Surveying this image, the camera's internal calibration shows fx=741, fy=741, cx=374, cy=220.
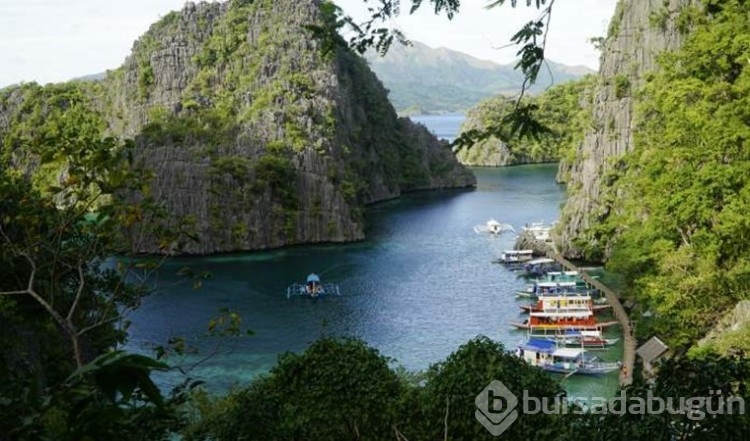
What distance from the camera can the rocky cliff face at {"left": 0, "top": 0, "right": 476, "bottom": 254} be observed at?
63.5m

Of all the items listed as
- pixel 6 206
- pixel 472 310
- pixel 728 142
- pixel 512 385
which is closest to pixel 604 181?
pixel 472 310

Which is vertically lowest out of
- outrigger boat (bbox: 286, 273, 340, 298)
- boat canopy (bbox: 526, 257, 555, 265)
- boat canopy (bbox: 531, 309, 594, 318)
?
boat canopy (bbox: 531, 309, 594, 318)

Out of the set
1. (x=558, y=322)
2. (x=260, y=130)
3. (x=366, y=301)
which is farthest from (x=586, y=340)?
(x=260, y=130)

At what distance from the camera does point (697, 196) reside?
27578 mm

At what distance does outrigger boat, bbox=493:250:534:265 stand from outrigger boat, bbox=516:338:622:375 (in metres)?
20.0

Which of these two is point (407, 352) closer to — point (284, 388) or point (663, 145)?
point (663, 145)

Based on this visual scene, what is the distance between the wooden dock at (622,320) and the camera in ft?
95.5

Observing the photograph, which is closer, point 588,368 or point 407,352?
point 588,368

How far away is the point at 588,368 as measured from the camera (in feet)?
99.4

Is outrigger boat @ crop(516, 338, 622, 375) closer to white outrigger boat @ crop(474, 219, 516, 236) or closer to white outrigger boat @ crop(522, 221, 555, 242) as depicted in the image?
white outrigger boat @ crop(522, 221, 555, 242)

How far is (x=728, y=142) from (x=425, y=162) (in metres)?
75.1

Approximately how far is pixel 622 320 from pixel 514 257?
16.9 m

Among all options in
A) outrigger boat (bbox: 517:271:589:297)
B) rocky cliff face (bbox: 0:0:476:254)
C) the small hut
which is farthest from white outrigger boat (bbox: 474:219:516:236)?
the small hut

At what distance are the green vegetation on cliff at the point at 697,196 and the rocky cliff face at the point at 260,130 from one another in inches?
1193
